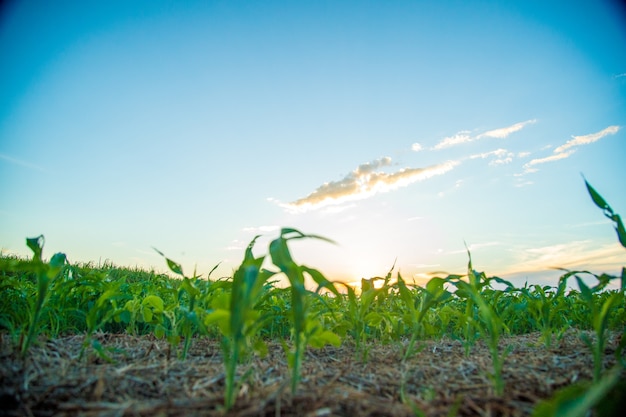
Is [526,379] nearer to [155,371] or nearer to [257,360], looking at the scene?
[257,360]

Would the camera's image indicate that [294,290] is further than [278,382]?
No

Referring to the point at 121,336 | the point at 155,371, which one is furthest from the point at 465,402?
the point at 121,336

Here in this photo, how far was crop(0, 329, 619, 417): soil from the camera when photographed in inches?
58.2

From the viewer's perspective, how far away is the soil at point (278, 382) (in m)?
1.48

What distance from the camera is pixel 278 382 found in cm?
191

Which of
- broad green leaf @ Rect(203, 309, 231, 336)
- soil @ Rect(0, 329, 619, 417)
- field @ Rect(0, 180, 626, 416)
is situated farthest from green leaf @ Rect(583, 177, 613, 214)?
broad green leaf @ Rect(203, 309, 231, 336)

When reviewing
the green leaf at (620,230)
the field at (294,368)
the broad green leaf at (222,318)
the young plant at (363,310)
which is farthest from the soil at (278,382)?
the green leaf at (620,230)

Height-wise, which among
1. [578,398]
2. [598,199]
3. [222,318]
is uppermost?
[598,199]

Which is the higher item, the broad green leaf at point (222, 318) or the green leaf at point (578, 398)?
the broad green leaf at point (222, 318)

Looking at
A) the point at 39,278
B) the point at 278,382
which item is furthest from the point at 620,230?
the point at 39,278

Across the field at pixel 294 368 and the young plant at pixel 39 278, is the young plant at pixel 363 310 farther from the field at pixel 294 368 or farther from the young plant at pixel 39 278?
the young plant at pixel 39 278

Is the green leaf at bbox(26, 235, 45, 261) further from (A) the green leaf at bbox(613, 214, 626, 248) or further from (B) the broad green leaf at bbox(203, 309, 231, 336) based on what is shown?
(A) the green leaf at bbox(613, 214, 626, 248)

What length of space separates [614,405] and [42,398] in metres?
2.25

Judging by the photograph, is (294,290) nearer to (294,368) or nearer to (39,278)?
(294,368)
